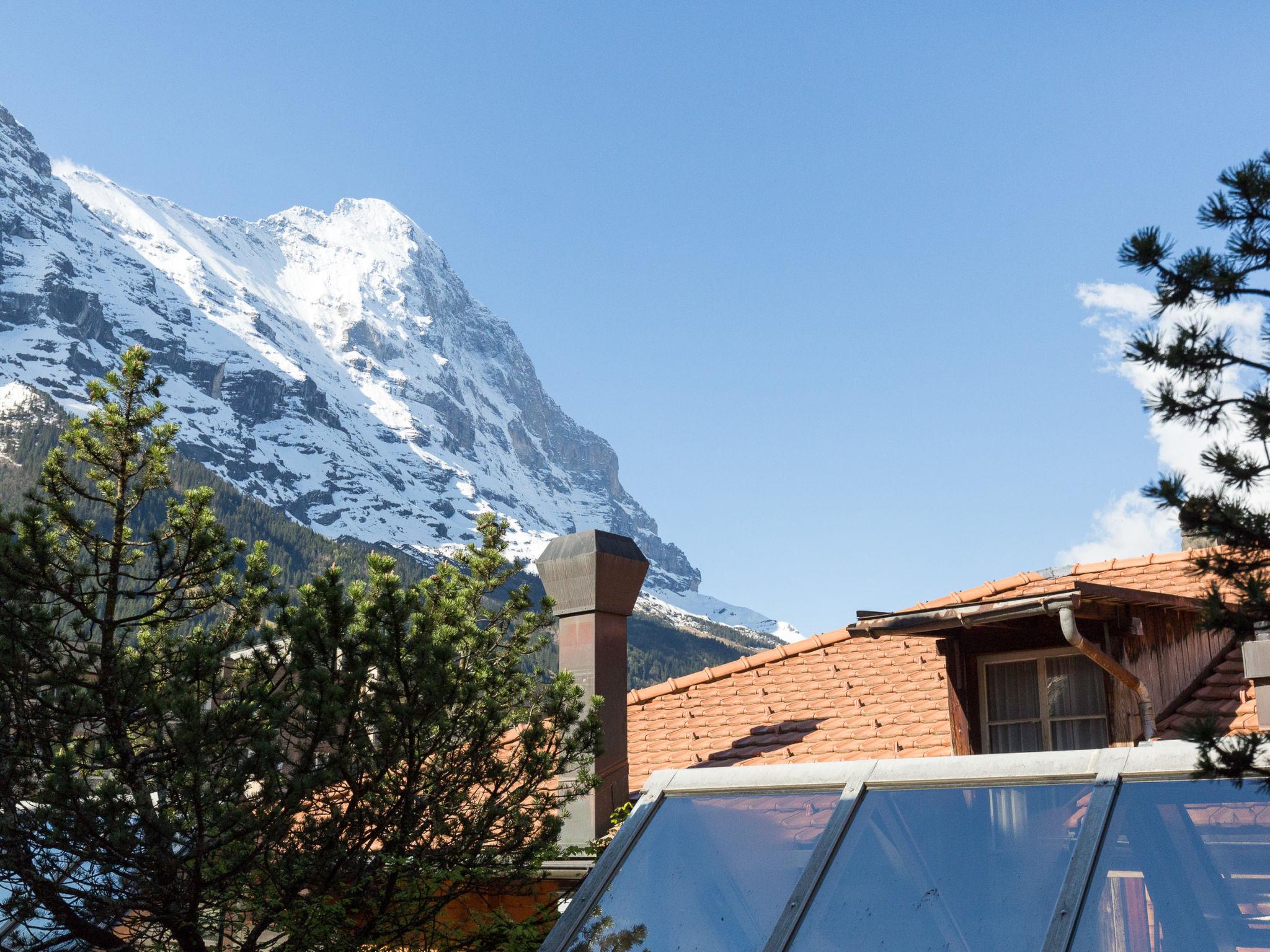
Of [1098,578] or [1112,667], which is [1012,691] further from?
[1098,578]

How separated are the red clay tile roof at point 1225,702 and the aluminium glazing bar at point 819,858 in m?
4.06

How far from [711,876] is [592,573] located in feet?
15.5

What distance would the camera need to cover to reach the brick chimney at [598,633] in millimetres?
8875

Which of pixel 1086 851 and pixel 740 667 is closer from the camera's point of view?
pixel 1086 851

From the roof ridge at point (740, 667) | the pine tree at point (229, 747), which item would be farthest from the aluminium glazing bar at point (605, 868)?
the roof ridge at point (740, 667)

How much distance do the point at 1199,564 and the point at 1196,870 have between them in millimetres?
1239

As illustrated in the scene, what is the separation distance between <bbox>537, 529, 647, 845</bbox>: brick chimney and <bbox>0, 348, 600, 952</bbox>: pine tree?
4.24ft

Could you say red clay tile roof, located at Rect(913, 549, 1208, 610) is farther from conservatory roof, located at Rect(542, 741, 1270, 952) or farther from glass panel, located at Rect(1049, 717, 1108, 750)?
conservatory roof, located at Rect(542, 741, 1270, 952)

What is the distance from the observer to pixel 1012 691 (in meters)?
8.84

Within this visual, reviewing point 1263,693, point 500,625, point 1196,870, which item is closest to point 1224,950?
point 1196,870

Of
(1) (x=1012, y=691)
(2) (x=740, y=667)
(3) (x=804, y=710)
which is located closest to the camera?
(1) (x=1012, y=691)

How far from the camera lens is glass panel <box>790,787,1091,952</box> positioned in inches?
155

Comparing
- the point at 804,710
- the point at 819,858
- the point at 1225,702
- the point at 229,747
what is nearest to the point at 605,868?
the point at 819,858

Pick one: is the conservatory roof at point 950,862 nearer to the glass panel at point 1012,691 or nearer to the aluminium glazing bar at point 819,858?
the aluminium glazing bar at point 819,858
